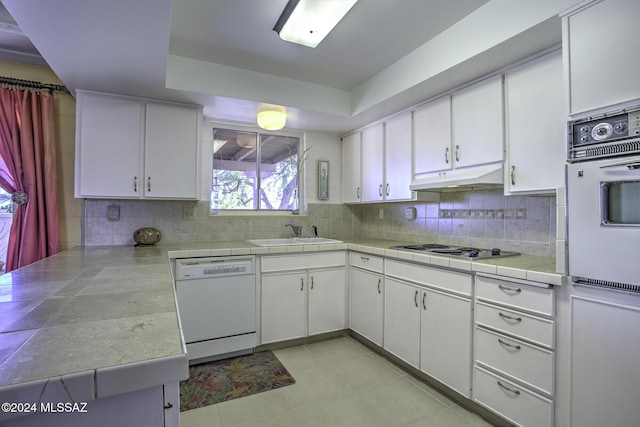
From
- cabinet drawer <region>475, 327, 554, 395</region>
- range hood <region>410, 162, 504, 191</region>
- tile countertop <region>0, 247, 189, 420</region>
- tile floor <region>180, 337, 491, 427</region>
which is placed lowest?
tile floor <region>180, 337, 491, 427</region>

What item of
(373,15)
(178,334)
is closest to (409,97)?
(373,15)

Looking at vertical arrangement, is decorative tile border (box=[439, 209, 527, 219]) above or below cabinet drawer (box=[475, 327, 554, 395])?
above

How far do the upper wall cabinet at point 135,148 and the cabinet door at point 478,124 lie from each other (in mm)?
2153

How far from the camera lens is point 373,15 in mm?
1959

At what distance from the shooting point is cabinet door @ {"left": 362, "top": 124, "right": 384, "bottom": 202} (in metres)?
3.19

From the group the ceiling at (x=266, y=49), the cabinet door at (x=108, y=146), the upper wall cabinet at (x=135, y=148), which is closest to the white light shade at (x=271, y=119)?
the ceiling at (x=266, y=49)

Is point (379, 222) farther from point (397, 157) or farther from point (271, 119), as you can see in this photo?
point (271, 119)

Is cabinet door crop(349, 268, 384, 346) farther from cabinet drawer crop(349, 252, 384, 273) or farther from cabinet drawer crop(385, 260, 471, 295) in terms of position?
cabinet drawer crop(385, 260, 471, 295)

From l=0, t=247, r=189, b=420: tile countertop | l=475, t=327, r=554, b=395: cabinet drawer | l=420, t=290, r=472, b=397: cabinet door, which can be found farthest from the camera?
l=420, t=290, r=472, b=397: cabinet door

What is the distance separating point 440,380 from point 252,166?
2612 mm

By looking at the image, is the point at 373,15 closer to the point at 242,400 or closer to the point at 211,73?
the point at 211,73

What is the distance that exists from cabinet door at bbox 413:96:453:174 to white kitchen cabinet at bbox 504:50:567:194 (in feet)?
1.55

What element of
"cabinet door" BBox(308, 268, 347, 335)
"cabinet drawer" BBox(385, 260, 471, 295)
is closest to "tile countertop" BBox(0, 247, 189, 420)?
"cabinet drawer" BBox(385, 260, 471, 295)

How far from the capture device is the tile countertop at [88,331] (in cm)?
61
